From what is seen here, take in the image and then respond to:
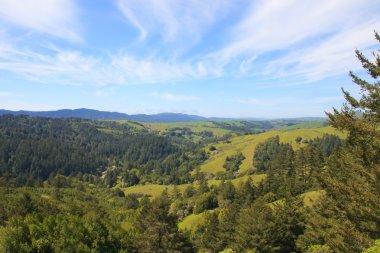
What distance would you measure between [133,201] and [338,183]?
138 m

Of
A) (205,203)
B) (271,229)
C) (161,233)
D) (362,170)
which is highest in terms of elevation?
(362,170)

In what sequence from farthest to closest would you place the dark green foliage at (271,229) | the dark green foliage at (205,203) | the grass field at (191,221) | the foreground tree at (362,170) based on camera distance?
the dark green foliage at (205,203) → the grass field at (191,221) → the dark green foliage at (271,229) → the foreground tree at (362,170)

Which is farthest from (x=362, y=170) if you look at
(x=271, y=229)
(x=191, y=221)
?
(x=191, y=221)

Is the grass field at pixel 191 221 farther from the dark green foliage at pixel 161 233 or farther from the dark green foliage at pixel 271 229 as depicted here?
the dark green foliage at pixel 161 233

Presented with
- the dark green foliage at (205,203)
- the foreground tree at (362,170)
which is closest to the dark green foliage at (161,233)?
the foreground tree at (362,170)

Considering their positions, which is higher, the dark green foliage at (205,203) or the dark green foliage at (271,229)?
the dark green foliage at (271,229)

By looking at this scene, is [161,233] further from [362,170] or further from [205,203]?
[205,203]

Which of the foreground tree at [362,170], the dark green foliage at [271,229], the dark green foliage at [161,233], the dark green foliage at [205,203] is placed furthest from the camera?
the dark green foliage at [205,203]

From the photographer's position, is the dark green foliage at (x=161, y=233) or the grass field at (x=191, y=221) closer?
the dark green foliage at (x=161, y=233)

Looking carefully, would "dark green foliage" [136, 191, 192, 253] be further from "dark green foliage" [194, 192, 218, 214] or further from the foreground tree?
"dark green foliage" [194, 192, 218, 214]

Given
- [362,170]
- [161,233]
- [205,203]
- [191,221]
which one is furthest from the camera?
[205,203]

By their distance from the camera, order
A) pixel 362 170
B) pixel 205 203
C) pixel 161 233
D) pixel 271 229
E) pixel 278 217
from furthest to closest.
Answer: pixel 205 203
pixel 278 217
pixel 271 229
pixel 161 233
pixel 362 170

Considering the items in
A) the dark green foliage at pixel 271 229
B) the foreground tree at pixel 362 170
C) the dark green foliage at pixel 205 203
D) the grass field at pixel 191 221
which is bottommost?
the grass field at pixel 191 221

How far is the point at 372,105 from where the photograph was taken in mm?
20562
